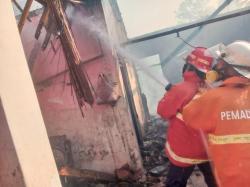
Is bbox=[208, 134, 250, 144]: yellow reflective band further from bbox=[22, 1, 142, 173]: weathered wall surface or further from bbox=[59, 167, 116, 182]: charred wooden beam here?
bbox=[22, 1, 142, 173]: weathered wall surface

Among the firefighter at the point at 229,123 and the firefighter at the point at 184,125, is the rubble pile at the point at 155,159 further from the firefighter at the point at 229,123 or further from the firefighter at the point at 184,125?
the firefighter at the point at 229,123

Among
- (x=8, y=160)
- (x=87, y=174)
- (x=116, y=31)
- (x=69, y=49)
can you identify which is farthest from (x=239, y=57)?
(x=116, y=31)

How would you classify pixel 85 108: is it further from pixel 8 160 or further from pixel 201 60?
pixel 8 160

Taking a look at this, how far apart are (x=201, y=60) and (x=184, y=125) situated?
84cm

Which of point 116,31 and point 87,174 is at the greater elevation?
point 116,31

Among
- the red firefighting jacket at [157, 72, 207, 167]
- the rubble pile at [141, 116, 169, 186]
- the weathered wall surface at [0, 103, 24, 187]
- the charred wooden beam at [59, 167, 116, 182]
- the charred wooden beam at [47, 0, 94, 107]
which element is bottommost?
the rubble pile at [141, 116, 169, 186]

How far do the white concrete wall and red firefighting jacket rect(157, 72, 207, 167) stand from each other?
6.22 ft

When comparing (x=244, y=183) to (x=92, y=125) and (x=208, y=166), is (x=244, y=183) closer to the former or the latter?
(x=208, y=166)

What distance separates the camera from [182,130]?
12.5ft

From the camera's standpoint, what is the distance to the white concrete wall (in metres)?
1.97

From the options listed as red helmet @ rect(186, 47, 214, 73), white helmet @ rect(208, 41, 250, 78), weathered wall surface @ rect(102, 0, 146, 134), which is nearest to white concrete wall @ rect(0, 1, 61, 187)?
white helmet @ rect(208, 41, 250, 78)

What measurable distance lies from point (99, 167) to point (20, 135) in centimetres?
384

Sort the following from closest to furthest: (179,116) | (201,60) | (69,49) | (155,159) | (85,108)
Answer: (69,49) < (179,116) < (201,60) < (85,108) < (155,159)

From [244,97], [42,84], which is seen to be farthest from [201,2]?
[244,97]
